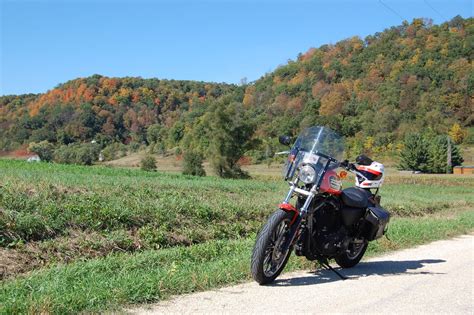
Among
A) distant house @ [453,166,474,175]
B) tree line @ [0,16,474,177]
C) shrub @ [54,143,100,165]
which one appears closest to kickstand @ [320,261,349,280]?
shrub @ [54,143,100,165]

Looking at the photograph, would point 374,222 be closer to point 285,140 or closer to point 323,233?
point 323,233

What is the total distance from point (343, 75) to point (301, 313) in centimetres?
11690

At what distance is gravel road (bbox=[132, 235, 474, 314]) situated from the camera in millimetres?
4887

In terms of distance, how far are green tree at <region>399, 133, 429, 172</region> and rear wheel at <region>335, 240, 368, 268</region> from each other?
238 feet

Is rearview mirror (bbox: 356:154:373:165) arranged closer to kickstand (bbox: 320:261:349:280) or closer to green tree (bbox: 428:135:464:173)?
kickstand (bbox: 320:261:349:280)

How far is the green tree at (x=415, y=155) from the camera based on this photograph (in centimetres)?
7569

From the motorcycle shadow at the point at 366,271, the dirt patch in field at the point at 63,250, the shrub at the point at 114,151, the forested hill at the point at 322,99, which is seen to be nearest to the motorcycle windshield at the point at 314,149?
the motorcycle shadow at the point at 366,271

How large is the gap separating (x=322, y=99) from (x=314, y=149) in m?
104

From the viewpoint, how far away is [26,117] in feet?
359

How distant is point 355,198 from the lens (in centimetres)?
695

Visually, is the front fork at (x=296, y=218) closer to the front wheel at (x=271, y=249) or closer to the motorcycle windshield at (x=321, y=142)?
the front wheel at (x=271, y=249)

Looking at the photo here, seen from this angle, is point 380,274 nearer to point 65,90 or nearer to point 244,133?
point 244,133

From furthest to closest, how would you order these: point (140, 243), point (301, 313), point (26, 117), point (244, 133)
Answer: point (26, 117), point (244, 133), point (140, 243), point (301, 313)

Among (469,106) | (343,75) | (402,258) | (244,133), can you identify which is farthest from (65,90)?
(402,258)
